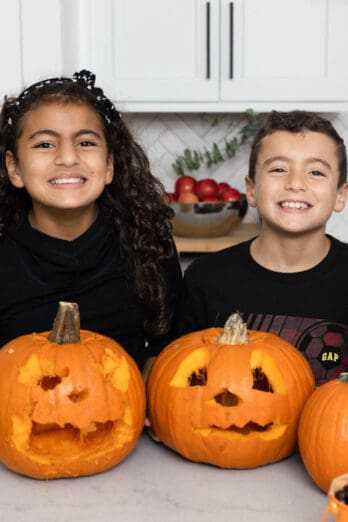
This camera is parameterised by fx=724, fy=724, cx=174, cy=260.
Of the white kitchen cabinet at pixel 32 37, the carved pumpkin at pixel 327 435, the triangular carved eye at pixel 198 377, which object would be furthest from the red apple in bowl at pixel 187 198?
the carved pumpkin at pixel 327 435

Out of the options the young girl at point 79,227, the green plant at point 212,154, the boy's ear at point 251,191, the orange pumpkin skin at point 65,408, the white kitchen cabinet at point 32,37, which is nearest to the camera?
the orange pumpkin skin at point 65,408

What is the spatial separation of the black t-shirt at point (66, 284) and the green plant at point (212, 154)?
5.25 ft

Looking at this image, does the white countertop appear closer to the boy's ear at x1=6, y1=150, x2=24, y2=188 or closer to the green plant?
the boy's ear at x1=6, y1=150, x2=24, y2=188

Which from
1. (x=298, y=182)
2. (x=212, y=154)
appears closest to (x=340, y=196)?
(x=298, y=182)

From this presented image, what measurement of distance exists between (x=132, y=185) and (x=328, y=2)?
1.54 meters

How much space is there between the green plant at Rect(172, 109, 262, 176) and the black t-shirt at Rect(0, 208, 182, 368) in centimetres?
160

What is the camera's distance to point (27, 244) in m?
1.36

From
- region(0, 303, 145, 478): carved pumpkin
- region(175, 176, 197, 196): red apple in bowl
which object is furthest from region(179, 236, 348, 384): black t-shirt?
region(175, 176, 197, 196): red apple in bowl

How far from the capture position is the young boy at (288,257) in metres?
1.27

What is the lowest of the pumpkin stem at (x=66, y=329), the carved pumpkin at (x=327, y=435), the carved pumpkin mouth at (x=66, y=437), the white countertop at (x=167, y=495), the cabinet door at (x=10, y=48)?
the white countertop at (x=167, y=495)

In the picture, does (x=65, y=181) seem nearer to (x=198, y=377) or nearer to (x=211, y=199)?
(x=198, y=377)

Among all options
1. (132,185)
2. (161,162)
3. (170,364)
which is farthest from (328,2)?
(170,364)

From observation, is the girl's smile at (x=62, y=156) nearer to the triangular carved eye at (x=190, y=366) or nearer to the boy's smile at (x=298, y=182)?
the boy's smile at (x=298, y=182)

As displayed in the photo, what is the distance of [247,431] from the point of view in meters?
0.95
